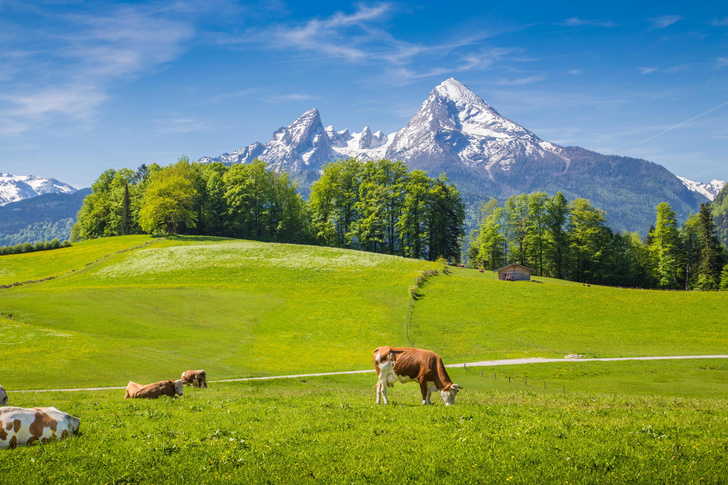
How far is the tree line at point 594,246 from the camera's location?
311 feet

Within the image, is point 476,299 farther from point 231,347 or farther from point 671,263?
point 671,263

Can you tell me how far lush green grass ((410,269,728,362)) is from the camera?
46.1 metres

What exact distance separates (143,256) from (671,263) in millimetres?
111976

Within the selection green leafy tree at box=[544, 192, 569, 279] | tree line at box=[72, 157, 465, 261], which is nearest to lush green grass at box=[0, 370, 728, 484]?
tree line at box=[72, 157, 465, 261]

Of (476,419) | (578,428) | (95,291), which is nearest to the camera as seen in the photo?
(578,428)

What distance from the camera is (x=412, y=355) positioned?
17906 millimetres

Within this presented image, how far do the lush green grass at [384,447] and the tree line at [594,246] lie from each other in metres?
86.1

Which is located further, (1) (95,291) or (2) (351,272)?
(2) (351,272)

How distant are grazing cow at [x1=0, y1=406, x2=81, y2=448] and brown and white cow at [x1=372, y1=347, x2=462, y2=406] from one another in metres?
10.7

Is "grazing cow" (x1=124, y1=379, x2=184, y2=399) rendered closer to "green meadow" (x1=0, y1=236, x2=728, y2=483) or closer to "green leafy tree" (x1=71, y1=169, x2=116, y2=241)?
"green meadow" (x1=0, y1=236, x2=728, y2=483)

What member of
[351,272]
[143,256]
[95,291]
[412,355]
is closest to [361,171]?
[351,272]

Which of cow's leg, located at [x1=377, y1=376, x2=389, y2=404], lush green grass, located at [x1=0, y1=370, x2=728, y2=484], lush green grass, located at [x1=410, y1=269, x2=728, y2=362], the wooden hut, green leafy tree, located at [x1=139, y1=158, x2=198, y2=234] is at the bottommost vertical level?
lush green grass, located at [x1=410, y1=269, x2=728, y2=362]

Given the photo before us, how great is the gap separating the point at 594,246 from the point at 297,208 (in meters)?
75.3

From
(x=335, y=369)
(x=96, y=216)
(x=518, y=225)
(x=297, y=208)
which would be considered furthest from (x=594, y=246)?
(x=96, y=216)
